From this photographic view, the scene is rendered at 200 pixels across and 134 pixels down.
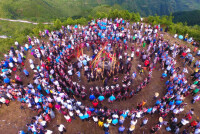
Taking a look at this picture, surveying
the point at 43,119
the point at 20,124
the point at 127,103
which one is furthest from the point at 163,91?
the point at 20,124

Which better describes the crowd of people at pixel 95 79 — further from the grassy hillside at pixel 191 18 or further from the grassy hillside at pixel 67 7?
the grassy hillside at pixel 191 18

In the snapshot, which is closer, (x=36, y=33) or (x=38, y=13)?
(x=36, y=33)

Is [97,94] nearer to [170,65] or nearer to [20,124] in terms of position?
[20,124]

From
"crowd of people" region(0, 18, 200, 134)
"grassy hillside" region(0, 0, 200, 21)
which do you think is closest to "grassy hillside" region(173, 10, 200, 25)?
"grassy hillside" region(0, 0, 200, 21)

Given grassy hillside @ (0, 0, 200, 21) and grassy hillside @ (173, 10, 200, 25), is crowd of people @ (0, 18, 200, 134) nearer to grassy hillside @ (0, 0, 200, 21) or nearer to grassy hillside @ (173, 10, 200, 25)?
grassy hillside @ (0, 0, 200, 21)

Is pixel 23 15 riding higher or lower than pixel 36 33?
higher

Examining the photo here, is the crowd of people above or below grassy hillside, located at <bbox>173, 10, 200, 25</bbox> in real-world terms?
below
